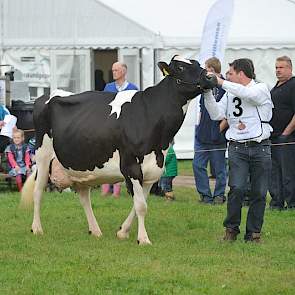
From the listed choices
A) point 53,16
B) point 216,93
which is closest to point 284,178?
point 216,93

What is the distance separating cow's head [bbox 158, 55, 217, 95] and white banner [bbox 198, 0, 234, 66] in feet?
17.8

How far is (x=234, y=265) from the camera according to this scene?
29.0 ft

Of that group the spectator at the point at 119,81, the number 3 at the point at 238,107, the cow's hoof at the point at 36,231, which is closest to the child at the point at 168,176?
the spectator at the point at 119,81

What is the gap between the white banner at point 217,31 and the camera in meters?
15.7

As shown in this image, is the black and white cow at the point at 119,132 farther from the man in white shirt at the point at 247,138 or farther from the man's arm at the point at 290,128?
the man's arm at the point at 290,128

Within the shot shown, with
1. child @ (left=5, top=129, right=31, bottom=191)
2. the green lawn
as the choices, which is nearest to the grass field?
child @ (left=5, top=129, right=31, bottom=191)

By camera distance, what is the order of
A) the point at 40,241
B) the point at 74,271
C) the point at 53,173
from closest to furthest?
the point at 74,271, the point at 40,241, the point at 53,173

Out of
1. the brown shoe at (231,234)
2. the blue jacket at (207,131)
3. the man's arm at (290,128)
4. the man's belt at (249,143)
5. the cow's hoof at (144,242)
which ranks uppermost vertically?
the man's belt at (249,143)

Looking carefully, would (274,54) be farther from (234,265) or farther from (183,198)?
(234,265)

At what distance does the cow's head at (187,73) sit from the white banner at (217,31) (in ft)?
17.8

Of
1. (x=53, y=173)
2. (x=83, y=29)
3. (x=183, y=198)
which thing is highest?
(x=83, y=29)

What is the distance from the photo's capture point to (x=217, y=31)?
15.7 meters

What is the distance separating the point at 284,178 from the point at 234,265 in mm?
4600

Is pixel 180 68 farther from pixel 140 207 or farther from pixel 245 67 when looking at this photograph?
pixel 140 207
